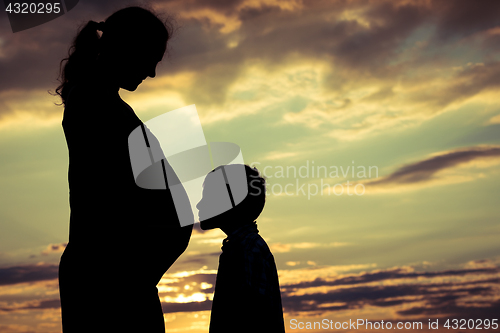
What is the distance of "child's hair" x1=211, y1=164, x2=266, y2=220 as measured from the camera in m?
3.53

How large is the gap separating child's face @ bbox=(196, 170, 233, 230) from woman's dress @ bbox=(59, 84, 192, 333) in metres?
1.42

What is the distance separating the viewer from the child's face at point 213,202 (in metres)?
3.55

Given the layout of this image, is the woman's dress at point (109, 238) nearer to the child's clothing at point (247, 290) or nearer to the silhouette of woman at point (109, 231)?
the silhouette of woman at point (109, 231)

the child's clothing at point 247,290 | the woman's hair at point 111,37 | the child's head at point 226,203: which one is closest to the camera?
the woman's hair at point 111,37

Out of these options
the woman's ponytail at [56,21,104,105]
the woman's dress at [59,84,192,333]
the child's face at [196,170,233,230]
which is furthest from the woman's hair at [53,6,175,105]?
the child's face at [196,170,233,230]

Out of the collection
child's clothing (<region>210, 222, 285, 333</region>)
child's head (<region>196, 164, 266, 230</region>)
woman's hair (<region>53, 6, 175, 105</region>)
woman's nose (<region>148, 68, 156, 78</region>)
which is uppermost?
woman's hair (<region>53, 6, 175, 105</region>)

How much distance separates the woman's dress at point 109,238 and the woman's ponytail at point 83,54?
0.47m

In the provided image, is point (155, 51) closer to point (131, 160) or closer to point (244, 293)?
point (131, 160)

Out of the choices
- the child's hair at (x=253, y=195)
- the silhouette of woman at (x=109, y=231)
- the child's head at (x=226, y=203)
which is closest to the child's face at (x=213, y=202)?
the child's head at (x=226, y=203)

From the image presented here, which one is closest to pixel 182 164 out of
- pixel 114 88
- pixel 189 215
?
pixel 189 215

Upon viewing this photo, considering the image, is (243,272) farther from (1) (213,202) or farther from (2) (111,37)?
(2) (111,37)

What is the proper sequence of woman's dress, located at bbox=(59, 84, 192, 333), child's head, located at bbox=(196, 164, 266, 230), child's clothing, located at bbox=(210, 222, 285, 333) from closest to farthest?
woman's dress, located at bbox=(59, 84, 192, 333) < child's clothing, located at bbox=(210, 222, 285, 333) < child's head, located at bbox=(196, 164, 266, 230)

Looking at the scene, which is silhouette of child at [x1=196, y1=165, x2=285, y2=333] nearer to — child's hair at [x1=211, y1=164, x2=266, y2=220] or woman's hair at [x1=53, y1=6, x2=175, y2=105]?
child's hair at [x1=211, y1=164, x2=266, y2=220]

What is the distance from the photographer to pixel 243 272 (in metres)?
3.20
